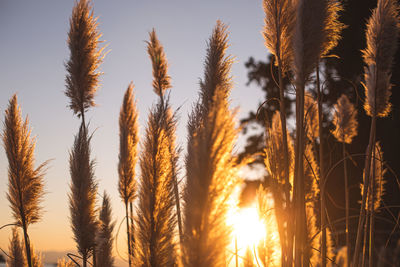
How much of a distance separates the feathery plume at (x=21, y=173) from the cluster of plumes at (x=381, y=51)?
113 inches

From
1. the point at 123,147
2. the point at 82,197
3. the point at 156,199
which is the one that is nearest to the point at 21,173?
the point at 82,197

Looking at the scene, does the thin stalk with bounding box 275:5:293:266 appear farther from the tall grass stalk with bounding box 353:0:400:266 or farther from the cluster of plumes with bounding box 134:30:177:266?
the tall grass stalk with bounding box 353:0:400:266

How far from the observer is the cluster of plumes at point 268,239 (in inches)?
112

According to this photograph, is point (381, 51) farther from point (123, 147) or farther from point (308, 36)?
point (123, 147)

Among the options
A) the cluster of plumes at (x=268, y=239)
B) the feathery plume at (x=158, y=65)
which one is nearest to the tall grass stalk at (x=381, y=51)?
the cluster of plumes at (x=268, y=239)

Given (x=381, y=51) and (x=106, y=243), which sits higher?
(x=381, y=51)

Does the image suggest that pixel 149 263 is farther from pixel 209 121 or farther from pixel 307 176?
pixel 307 176

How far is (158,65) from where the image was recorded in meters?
4.59

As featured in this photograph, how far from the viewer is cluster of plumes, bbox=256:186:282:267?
9.34 feet

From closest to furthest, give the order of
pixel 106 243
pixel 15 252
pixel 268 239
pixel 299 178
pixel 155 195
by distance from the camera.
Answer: pixel 155 195
pixel 299 178
pixel 268 239
pixel 106 243
pixel 15 252

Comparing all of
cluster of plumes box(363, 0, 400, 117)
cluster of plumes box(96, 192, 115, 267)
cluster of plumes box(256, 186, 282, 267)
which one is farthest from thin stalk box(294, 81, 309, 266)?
cluster of plumes box(96, 192, 115, 267)

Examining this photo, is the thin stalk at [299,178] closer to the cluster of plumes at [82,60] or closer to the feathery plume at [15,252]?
the cluster of plumes at [82,60]

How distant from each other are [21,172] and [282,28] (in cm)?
249

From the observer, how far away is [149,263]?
1866 mm
